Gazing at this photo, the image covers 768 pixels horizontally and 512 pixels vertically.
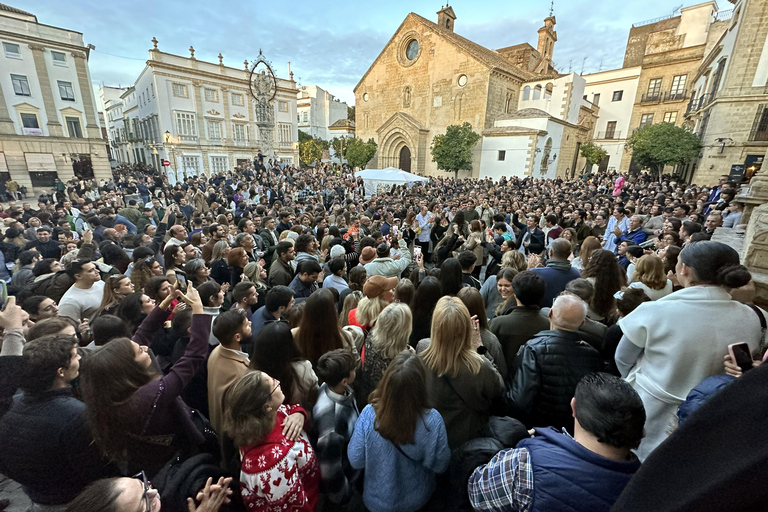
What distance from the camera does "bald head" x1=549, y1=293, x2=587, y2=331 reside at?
6.93 feet

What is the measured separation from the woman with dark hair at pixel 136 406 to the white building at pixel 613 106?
40.9 m

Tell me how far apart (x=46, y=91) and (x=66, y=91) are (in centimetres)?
109

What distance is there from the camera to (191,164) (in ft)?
98.8

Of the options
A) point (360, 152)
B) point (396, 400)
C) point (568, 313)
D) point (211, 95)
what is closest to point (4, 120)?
point (211, 95)

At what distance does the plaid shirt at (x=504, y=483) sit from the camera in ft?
4.48

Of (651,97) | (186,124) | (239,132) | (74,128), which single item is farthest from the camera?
(239,132)

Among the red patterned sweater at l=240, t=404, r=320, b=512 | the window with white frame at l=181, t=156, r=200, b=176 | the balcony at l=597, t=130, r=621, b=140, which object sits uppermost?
the balcony at l=597, t=130, r=621, b=140

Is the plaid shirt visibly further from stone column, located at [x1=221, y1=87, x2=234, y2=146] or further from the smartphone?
stone column, located at [x1=221, y1=87, x2=234, y2=146]

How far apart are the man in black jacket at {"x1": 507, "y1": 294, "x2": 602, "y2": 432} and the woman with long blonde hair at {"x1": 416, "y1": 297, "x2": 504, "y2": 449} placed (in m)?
0.19

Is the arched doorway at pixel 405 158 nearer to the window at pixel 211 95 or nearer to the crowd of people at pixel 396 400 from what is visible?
the window at pixel 211 95

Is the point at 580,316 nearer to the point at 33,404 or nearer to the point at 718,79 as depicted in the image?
the point at 33,404

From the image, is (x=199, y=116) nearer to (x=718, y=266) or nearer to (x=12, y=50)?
(x=12, y=50)

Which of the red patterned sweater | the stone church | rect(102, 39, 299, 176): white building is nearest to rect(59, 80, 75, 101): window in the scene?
rect(102, 39, 299, 176): white building

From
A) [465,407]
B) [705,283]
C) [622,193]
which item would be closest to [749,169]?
[622,193]
